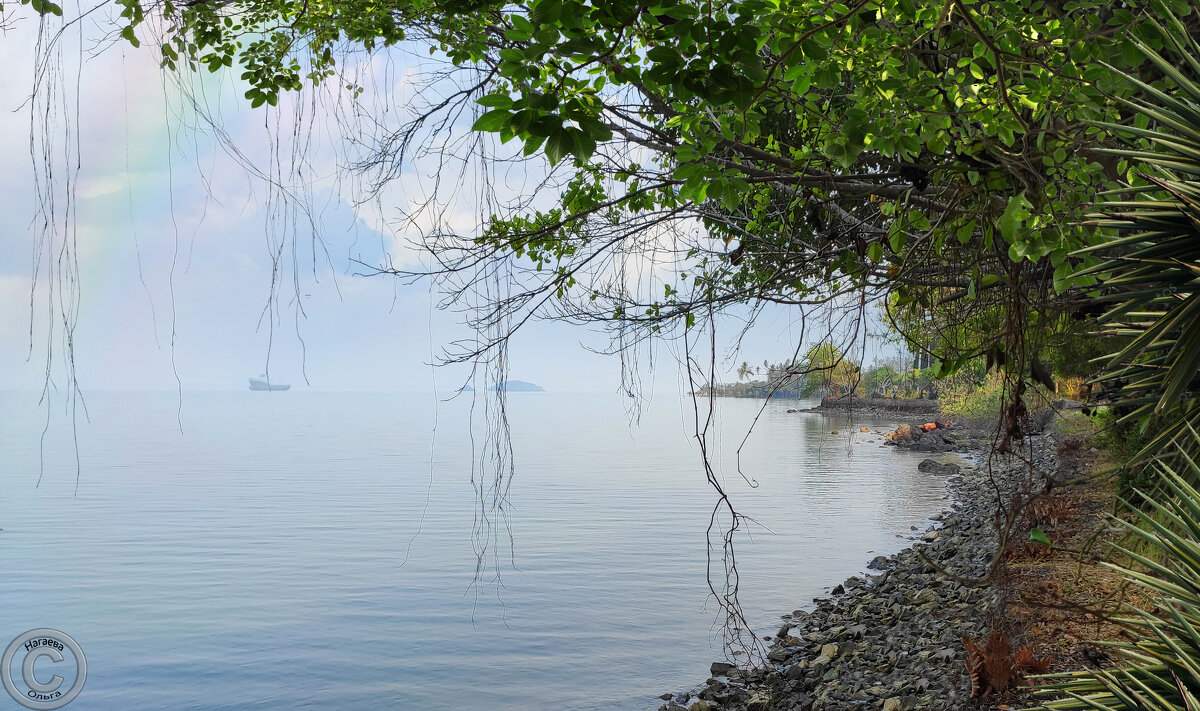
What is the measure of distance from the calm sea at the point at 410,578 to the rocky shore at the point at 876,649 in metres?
0.78

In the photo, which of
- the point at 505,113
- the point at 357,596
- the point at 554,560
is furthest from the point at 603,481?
the point at 505,113

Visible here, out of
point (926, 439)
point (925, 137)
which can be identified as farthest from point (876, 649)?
point (926, 439)

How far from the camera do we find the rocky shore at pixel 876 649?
22.1ft

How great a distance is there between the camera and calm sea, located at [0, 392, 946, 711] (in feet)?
30.4

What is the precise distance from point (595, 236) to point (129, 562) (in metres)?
14.0

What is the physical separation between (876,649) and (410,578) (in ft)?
27.7

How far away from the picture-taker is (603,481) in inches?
Result: 1076

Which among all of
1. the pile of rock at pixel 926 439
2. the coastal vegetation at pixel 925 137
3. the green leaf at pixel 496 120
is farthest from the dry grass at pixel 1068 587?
the pile of rock at pixel 926 439

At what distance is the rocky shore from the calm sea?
78 cm

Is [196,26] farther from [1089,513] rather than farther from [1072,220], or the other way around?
[1089,513]

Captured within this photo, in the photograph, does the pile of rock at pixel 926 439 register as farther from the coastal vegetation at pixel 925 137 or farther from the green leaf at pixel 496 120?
the green leaf at pixel 496 120

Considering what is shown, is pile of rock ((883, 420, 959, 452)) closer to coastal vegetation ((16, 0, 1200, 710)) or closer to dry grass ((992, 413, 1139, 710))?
dry grass ((992, 413, 1139, 710))

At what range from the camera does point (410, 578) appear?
13969 mm

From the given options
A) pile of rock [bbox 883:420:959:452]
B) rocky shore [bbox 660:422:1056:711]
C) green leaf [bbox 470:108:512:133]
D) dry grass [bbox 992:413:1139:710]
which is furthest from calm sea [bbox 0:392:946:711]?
pile of rock [bbox 883:420:959:452]
